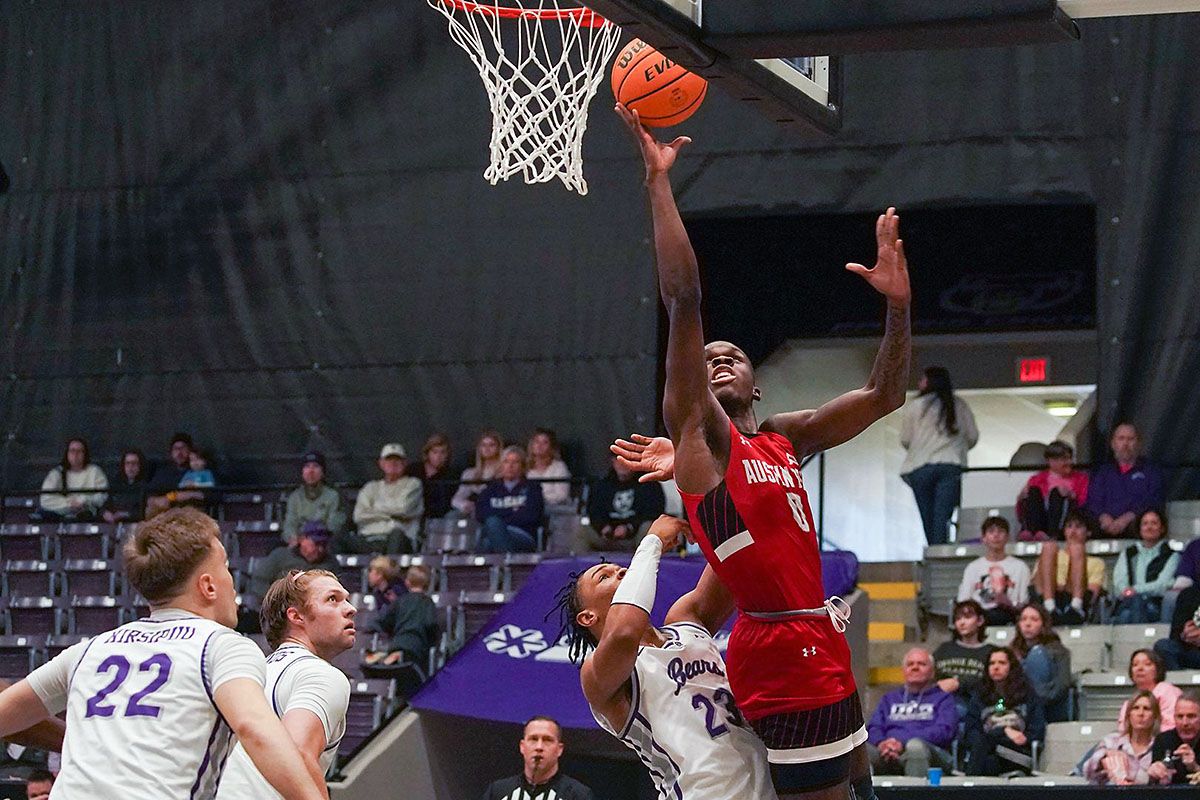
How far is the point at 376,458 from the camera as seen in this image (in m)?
17.6

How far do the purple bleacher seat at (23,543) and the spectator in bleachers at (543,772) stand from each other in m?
7.36

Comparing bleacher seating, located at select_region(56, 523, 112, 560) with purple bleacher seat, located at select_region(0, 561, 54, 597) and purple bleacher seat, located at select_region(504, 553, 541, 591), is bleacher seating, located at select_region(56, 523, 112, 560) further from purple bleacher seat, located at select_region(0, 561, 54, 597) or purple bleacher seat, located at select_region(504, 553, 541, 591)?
purple bleacher seat, located at select_region(504, 553, 541, 591)

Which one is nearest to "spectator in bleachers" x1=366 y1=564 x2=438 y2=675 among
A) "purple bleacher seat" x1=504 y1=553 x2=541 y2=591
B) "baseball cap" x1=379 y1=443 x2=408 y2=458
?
"purple bleacher seat" x1=504 y1=553 x2=541 y2=591

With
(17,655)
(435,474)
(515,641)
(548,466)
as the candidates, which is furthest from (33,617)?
(515,641)

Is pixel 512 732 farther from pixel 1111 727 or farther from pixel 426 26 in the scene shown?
pixel 426 26

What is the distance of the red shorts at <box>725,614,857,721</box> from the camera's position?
5637 mm

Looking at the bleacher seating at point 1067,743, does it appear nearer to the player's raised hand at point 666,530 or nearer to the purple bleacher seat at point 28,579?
the player's raised hand at point 666,530

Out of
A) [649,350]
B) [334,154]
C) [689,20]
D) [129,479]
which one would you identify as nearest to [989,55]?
[649,350]

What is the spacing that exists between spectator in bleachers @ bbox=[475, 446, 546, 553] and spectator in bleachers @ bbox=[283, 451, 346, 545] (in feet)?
4.28

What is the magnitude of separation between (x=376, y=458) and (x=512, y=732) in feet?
14.3

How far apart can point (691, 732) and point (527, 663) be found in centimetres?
711

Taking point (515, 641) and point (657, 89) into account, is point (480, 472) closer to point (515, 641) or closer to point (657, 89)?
point (515, 641)

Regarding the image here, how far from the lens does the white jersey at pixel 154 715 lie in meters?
4.70

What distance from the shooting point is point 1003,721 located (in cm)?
1155
